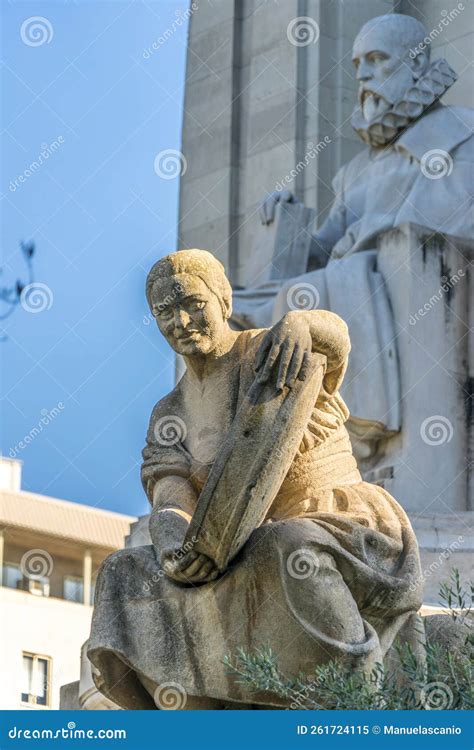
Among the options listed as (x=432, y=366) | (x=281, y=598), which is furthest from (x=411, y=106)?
(x=281, y=598)

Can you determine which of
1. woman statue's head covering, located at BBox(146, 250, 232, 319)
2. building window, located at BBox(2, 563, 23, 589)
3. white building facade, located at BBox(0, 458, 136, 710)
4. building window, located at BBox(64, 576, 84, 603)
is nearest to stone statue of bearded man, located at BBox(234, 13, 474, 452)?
woman statue's head covering, located at BBox(146, 250, 232, 319)

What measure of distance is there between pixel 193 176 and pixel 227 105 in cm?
60

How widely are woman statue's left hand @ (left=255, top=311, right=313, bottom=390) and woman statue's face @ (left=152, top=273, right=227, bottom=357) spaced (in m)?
A: 0.49

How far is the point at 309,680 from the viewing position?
12273 millimetres

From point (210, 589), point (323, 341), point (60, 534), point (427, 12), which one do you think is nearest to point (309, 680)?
point (210, 589)

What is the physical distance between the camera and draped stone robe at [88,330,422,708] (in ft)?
40.5

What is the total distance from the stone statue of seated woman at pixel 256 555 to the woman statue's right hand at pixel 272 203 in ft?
22.0

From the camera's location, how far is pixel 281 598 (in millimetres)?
12406

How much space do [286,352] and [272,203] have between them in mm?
7291

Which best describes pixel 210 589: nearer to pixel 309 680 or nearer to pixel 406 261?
pixel 309 680

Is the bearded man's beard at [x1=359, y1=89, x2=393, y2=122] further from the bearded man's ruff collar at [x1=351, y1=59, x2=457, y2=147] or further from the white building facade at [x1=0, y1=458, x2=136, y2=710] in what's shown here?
the white building facade at [x1=0, y1=458, x2=136, y2=710]

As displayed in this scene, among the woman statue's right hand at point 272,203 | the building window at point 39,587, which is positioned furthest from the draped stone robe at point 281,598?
the building window at point 39,587

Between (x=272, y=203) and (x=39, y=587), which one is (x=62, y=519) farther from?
(x=272, y=203)

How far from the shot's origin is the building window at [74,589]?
38231mm
